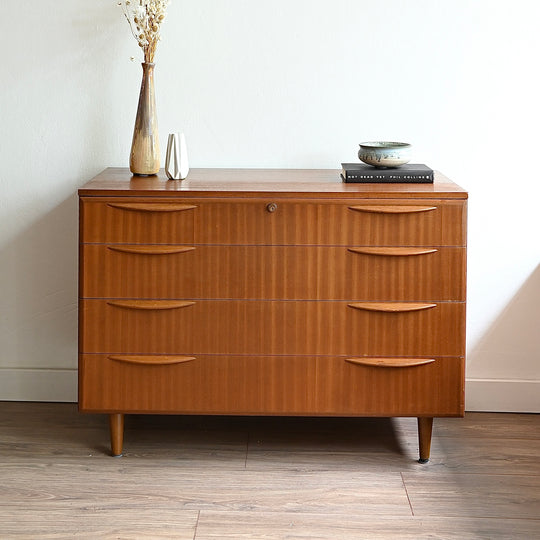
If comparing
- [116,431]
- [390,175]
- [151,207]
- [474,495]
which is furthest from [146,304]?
[474,495]

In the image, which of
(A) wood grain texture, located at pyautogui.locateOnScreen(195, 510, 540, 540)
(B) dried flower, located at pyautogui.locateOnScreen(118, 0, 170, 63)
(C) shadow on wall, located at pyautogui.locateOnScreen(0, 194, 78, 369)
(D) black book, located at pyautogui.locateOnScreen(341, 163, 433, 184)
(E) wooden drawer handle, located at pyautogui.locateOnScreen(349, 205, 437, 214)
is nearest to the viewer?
(A) wood grain texture, located at pyautogui.locateOnScreen(195, 510, 540, 540)

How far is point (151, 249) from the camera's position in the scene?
2.51m

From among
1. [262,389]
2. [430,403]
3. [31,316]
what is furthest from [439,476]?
[31,316]

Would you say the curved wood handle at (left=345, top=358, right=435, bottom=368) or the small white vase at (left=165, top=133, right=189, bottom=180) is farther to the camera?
the small white vase at (left=165, top=133, right=189, bottom=180)

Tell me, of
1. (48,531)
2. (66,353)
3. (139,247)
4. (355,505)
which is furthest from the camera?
(66,353)

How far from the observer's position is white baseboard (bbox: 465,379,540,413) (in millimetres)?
3051

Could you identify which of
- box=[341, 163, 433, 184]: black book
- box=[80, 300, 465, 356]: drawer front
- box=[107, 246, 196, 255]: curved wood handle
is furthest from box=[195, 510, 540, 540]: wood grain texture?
box=[341, 163, 433, 184]: black book

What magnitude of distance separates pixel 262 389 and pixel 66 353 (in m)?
0.86

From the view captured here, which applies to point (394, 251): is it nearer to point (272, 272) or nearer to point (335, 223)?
point (335, 223)

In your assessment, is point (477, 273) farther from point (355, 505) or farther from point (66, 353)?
point (66, 353)

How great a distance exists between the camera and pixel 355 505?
7.73 ft

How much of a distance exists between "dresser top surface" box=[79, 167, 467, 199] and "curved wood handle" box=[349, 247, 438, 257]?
147mm

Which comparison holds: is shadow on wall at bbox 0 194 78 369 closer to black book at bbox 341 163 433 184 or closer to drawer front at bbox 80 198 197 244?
drawer front at bbox 80 198 197 244

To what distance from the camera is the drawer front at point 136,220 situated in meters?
2.48
